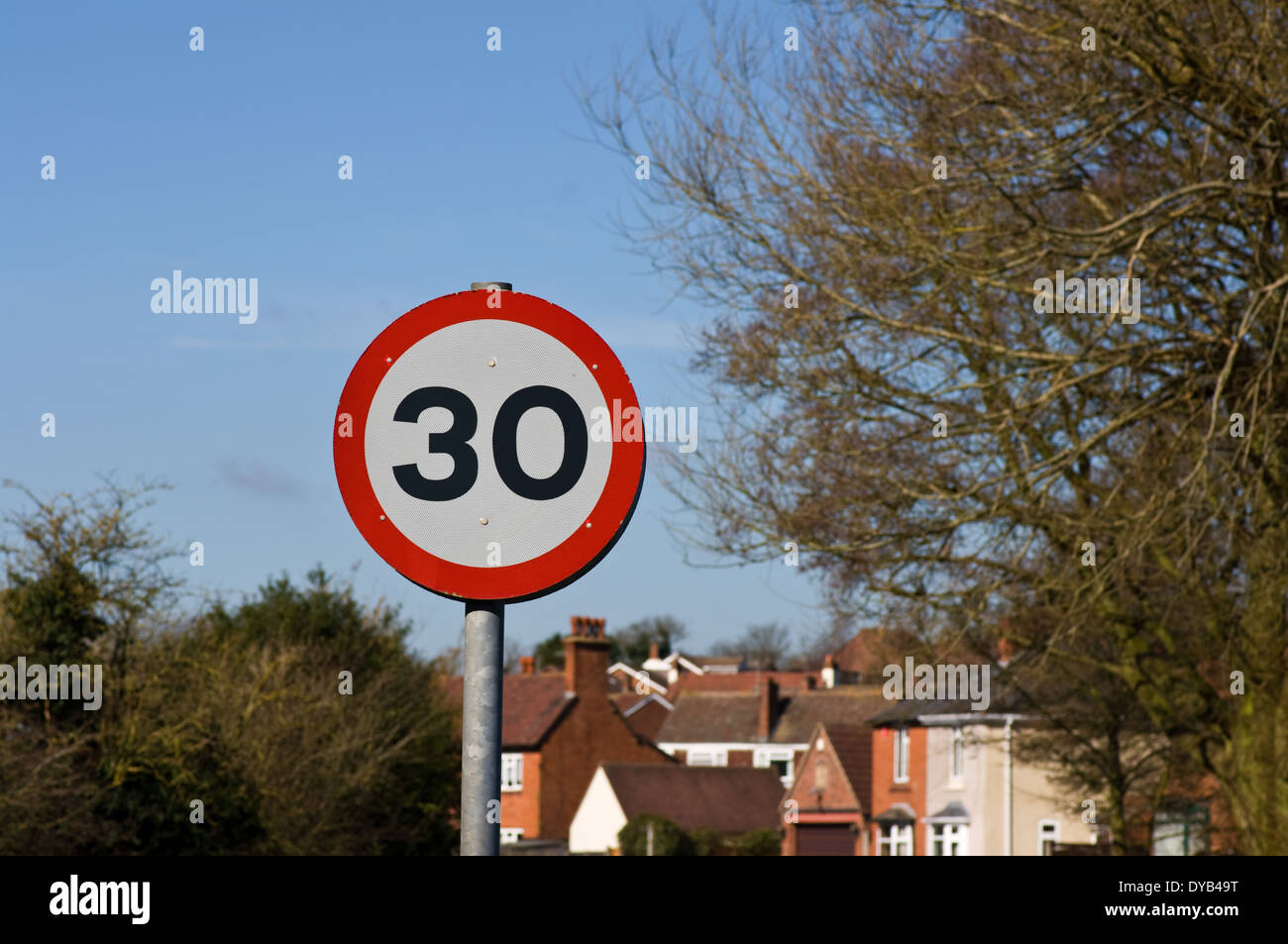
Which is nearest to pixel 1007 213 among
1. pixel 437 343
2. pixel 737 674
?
pixel 437 343

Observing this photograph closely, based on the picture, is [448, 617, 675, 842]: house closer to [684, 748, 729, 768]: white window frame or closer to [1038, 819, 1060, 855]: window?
[684, 748, 729, 768]: white window frame

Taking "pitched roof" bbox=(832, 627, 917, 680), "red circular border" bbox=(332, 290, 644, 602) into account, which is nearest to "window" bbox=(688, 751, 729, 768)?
"pitched roof" bbox=(832, 627, 917, 680)

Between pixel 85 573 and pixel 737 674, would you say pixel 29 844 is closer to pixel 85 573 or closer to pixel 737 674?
pixel 85 573

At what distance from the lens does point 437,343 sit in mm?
3209

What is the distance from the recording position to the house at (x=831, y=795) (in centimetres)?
5444

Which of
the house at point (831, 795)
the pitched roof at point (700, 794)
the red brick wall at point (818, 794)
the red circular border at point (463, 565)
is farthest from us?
the pitched roof at point (700, 794)

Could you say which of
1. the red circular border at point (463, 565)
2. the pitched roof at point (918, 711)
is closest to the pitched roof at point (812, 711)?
the pitched roof at point (918, 711)

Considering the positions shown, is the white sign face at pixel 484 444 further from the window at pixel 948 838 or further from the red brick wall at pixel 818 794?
the red brick wall at pixel 818 794

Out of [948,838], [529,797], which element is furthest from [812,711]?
[948,838]

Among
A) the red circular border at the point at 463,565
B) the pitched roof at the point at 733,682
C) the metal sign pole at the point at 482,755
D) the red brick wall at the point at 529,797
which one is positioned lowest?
the red brick wall at the point at 529,797

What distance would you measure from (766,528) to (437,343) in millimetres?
11856

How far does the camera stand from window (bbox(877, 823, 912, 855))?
163ft

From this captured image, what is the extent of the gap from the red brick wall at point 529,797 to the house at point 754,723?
37.1ft

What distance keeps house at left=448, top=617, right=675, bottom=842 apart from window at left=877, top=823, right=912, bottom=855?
15.7 meters
